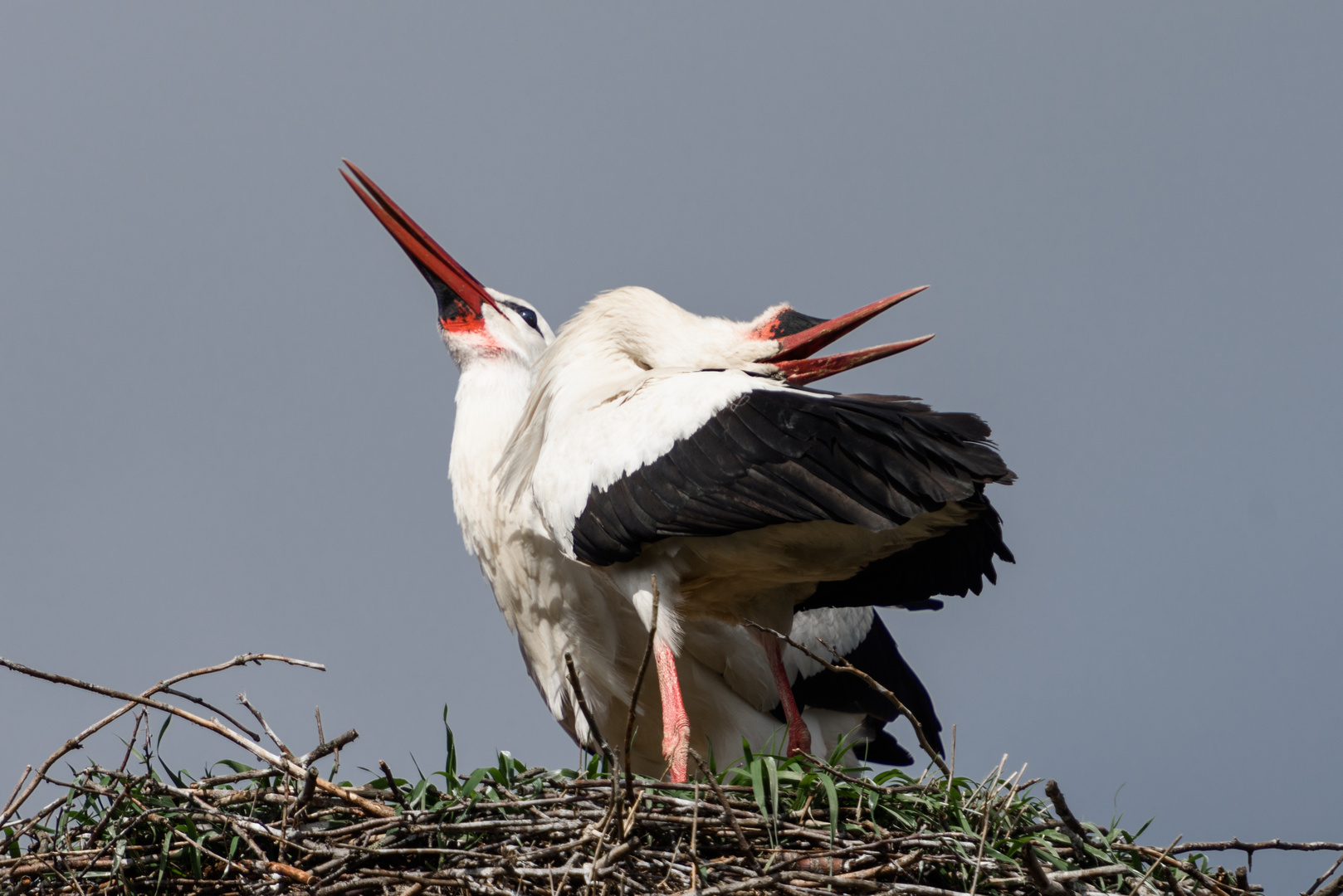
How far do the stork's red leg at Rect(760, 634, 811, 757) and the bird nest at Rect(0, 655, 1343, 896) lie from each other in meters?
0.79

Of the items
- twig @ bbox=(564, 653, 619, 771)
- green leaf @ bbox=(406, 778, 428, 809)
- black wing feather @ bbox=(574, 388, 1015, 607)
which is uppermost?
black wing feather @ bbox=(574, 388, 1015, 607)

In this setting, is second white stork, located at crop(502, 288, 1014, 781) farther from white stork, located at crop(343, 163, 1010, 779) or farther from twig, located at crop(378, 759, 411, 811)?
twig, located at crop(378, 759, 411, 811)

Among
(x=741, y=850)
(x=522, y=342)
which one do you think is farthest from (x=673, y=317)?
(x=741, y=850)

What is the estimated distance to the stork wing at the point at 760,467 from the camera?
2699mm

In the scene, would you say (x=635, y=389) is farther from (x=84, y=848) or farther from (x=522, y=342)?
(x=84, y=848)

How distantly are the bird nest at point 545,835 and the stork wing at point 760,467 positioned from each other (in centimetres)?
53

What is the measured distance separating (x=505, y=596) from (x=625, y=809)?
1482mm

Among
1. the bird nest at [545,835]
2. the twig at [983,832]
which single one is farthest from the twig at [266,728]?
the twig at [983,832]

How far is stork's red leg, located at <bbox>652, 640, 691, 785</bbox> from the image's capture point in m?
3.12

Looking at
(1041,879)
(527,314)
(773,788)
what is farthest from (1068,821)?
(527,314)

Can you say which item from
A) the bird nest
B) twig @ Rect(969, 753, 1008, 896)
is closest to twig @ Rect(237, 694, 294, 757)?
the bird nest

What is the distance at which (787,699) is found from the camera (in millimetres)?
3609

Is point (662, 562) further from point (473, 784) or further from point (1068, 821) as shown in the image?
point (1068, 821)

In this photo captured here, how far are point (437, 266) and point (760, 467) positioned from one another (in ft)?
6.72
